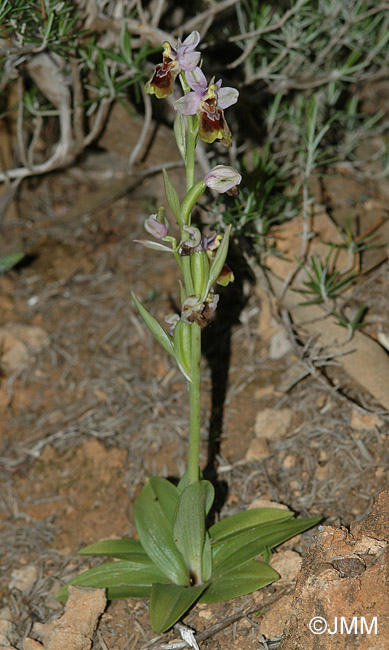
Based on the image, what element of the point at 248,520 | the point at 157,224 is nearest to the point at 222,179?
the point at 157,224

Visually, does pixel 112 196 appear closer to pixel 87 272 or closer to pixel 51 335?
pixel 87 272

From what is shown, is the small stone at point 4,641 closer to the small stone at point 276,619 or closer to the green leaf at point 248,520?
the green leaf at point 248,520

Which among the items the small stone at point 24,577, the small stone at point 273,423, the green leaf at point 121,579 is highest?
the green leaf at point 121,579

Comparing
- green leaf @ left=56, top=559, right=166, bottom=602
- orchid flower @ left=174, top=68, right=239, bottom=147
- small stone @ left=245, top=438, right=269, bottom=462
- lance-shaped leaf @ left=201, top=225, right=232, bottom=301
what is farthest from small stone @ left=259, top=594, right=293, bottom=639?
orchid flower @ left=174, top=68, right=239, bottom=147

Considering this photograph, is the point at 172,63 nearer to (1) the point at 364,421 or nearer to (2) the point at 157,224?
(2) the point at 157,224

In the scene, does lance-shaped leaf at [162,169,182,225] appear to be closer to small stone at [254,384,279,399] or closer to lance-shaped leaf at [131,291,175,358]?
lance-shaped leaf at [131,291,175,358]

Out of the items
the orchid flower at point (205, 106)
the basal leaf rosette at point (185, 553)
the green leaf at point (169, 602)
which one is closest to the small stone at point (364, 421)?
the basal leaf rosette at point (185, 553)
